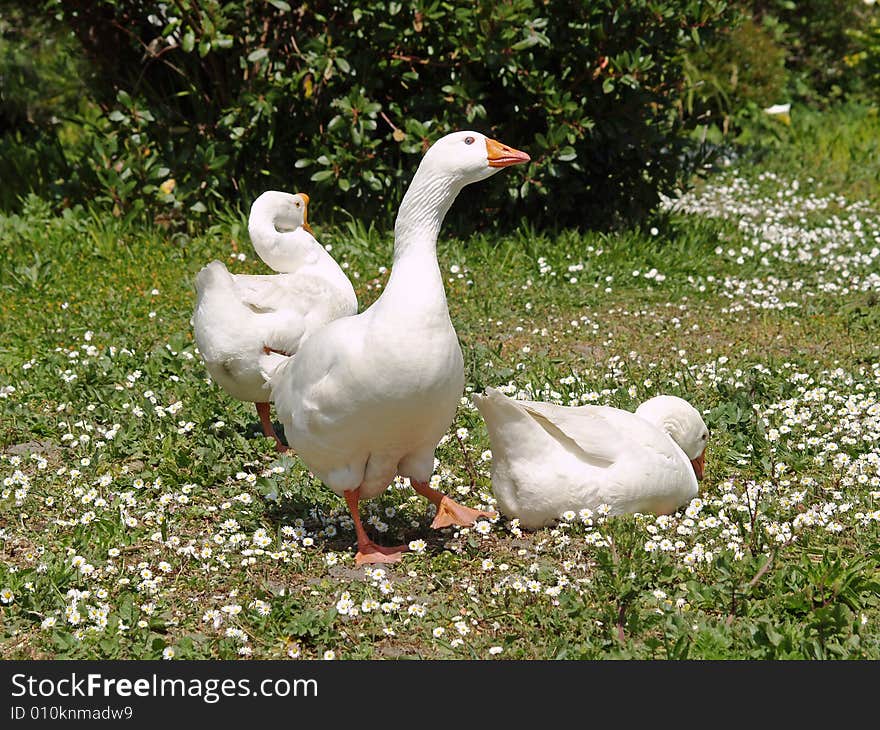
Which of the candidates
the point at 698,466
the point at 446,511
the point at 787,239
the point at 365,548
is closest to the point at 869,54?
the point at 787,239

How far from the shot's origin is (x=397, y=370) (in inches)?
164

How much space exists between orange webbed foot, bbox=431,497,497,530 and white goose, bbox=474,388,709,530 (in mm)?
129

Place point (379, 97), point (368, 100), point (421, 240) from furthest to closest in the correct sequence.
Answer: point (379, 97), point (368, 100), point (421, 240)

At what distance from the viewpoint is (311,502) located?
5.24 m

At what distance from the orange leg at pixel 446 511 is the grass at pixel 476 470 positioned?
0.28 feet

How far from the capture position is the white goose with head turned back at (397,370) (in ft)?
13.8

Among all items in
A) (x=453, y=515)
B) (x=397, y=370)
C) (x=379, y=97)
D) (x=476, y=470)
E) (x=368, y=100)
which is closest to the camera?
(x=397, y=370)

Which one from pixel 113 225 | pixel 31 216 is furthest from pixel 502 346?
pixel 31 216

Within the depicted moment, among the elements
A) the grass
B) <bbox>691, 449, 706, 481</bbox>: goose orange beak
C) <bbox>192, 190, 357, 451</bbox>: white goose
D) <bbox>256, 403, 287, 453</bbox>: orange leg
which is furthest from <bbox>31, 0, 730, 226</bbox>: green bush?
<bbox>691, 449, 706, 481</bbox>: goose orange beak

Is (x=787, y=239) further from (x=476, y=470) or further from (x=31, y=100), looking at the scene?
(x=31, y=100)

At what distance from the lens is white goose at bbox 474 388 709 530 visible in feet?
15.2

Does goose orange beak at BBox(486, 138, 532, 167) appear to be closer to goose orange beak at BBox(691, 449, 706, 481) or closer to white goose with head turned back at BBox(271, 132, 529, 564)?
white goose with head turned back at BBox(271, 132, 529, 564)

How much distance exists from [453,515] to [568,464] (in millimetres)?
528

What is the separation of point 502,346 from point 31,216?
14.7 ft
